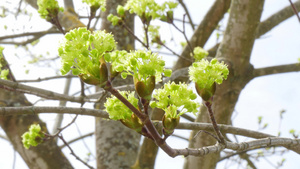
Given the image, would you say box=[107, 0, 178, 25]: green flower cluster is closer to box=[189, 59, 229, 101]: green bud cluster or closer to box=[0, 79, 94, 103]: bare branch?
box=[0, 79, 94, 103]: bare branch

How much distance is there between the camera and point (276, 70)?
2752 millimetres

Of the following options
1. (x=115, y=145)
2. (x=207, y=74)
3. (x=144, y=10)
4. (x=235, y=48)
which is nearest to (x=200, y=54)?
(x=235, y=48)

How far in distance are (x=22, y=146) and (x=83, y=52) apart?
2132 mm

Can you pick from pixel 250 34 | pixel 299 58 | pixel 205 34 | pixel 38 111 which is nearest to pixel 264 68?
pixel 250 34

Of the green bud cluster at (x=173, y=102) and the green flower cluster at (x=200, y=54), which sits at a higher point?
the green flower cluster at (x=200, y=54)

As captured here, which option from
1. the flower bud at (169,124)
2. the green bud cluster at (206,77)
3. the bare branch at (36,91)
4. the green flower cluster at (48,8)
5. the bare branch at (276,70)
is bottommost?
the flower bud at (169,124)

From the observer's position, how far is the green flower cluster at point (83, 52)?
3.01 feet

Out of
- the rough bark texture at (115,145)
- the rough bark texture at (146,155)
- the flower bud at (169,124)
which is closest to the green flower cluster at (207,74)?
the flower bud at (169,124)

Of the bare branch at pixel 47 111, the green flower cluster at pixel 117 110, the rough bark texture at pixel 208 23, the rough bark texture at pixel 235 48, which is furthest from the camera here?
the rough bark texture at pixel 208 23

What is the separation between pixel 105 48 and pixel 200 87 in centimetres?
35

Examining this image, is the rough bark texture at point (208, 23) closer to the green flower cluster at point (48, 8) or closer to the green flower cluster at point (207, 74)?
the green flower cluster at point (48, 8)

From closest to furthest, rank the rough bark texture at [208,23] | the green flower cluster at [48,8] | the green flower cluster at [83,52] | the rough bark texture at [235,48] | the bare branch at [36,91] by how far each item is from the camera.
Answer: the green flower cluster at [83,52] → the bare branch at [36,91] → the green flower cluster at [48,8] → the rough bark texture at [235,48] → the rough bark texture at [208,23]

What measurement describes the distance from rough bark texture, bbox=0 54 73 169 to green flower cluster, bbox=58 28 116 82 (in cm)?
192

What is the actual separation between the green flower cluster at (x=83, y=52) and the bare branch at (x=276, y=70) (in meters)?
1.96
